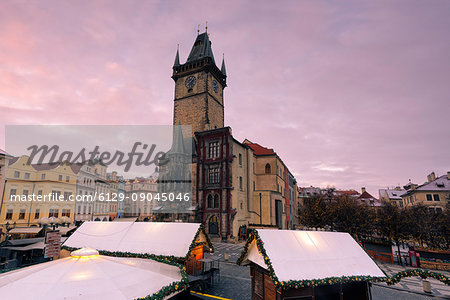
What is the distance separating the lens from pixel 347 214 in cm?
2962

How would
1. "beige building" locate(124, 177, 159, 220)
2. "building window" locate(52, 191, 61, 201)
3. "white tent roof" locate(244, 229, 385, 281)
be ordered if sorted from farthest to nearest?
"beige building" locate(124, 177, 159, 220), "building window" locate(52, 191, 61, 201), "white tent roof" locate(244, 229, 385, 281)

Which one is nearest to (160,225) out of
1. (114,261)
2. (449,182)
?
(114,261)

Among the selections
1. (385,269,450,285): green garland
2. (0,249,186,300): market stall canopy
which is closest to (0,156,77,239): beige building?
(0,249,186,300): market stall canopy

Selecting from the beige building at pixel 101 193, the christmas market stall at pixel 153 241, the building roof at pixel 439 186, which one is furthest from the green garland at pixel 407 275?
the beige building at pixel 101 193

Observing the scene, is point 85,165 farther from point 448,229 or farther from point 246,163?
point 448,229

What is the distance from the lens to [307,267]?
850cm

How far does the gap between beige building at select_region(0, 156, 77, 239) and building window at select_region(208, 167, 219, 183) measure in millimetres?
26579

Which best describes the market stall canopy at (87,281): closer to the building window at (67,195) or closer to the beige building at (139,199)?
the building window at (67,195)

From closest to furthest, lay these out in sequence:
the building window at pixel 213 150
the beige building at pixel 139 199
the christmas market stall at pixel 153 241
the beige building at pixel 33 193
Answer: the christmas market stall at pixel 153 241, the building window at pixel 213 150, the beige building at pixel 33 193, the beige building at pixel 139 199

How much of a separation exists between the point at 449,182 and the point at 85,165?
8433 centimetres

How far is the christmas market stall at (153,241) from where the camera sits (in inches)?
487

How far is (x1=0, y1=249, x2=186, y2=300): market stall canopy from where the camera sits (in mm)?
5355

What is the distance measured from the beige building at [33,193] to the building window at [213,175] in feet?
87.2

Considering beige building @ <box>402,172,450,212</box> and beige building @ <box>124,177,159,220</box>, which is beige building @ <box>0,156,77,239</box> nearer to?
beige building @ <box>124,177,159,220</box>
